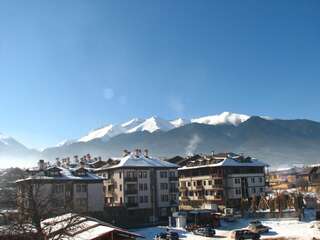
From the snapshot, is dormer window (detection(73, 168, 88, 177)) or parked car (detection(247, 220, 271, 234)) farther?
dormer window (detection(73, 168, 88, 177))

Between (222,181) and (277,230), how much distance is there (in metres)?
30.8

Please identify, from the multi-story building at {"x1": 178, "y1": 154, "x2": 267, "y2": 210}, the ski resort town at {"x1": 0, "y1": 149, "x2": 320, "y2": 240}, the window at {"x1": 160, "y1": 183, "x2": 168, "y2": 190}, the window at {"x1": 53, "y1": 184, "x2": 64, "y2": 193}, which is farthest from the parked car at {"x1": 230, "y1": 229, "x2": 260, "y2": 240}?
the window at {"x1": 53, "y1": 184, "x2": 64, "y2": 193}

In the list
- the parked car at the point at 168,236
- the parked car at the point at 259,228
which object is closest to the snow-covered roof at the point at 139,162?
the parked car at the point at 168,236

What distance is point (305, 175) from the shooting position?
494ft

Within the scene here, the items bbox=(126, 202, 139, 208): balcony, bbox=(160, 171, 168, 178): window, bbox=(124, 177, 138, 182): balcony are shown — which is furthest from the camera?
bbox=(160, 171, 168, 178): window

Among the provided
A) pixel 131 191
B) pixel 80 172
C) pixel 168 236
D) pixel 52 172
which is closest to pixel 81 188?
pixel 80 172

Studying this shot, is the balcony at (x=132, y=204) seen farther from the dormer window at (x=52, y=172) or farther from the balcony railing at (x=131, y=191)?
the dormer window at (x=52, y=172)

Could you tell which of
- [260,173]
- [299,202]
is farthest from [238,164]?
[299,202]

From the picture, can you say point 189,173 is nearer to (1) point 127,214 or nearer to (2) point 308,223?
(1) point 127,214

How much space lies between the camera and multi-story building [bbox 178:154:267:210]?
337ft

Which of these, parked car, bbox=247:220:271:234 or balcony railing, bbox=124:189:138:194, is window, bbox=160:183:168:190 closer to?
balcony railing, bbox=124:189:138:194

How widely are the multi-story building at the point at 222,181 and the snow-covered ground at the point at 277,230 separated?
1821 cm

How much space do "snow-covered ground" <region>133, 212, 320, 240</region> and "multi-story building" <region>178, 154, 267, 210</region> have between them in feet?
59.7

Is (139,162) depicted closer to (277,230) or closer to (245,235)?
(277,230)
